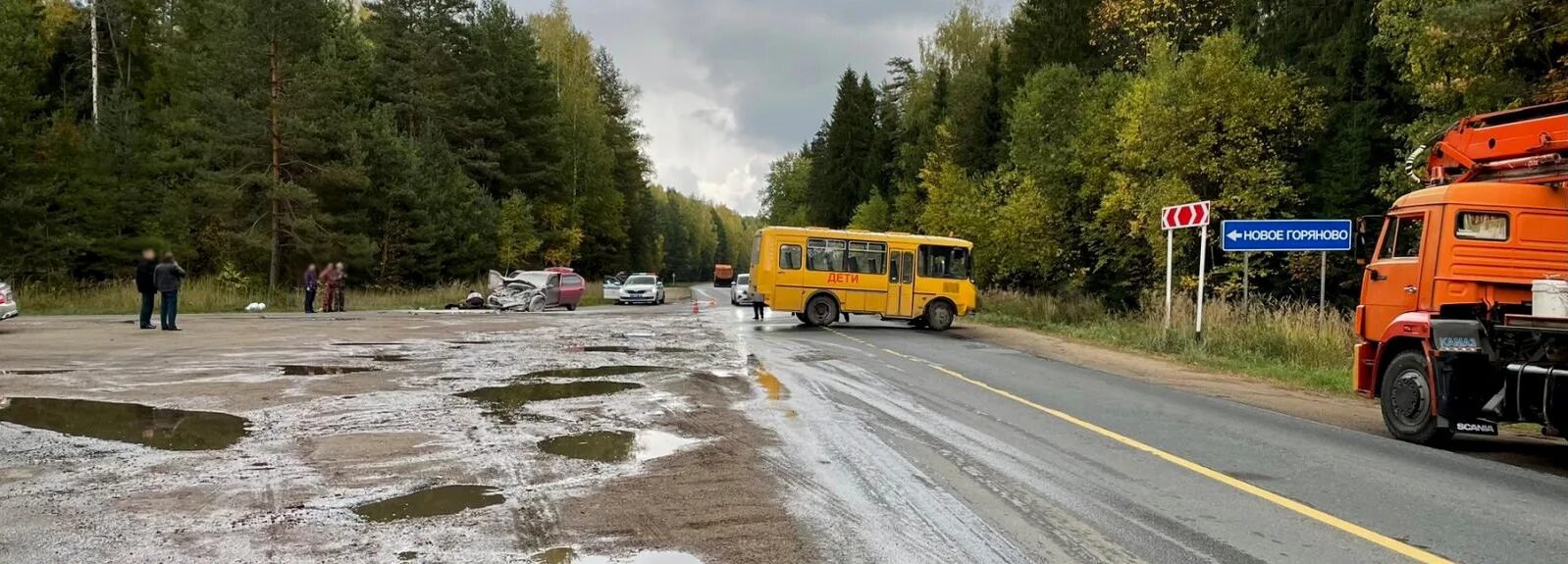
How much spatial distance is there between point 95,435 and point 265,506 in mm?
3286

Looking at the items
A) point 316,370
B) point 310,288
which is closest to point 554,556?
point 316,370

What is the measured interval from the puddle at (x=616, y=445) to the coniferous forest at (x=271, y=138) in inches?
764

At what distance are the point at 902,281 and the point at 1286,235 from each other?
10223 millimetres

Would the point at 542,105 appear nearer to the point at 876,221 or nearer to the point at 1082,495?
the point at 876,221

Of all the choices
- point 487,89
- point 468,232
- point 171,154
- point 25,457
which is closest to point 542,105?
point 487,89

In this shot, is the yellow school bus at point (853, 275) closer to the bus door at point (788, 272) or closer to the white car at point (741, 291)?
the bus door at point (788, 272)

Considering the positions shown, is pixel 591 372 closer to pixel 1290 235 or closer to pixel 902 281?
pixel 1290 235

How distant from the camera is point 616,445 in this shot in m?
7.22

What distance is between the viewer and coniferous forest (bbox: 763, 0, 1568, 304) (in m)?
17.6

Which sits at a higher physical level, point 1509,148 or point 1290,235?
point 1509,148

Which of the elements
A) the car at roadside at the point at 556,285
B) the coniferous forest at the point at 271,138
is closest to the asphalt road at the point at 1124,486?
the coniferous forest at the point at 271,138

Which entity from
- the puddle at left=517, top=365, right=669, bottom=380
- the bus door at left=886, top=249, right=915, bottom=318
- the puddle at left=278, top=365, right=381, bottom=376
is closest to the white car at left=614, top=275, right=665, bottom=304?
the bus door at left=886, top=249, right=915, bottom=318

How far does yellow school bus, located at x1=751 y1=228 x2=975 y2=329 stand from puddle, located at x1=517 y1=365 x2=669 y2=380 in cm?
1159

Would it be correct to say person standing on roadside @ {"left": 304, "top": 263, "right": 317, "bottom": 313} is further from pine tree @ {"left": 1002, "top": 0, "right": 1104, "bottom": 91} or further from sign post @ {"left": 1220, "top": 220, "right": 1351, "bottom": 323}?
pine tree @ {"left": 1002, "top": 0, "right": 1104, "bottom": 91}
